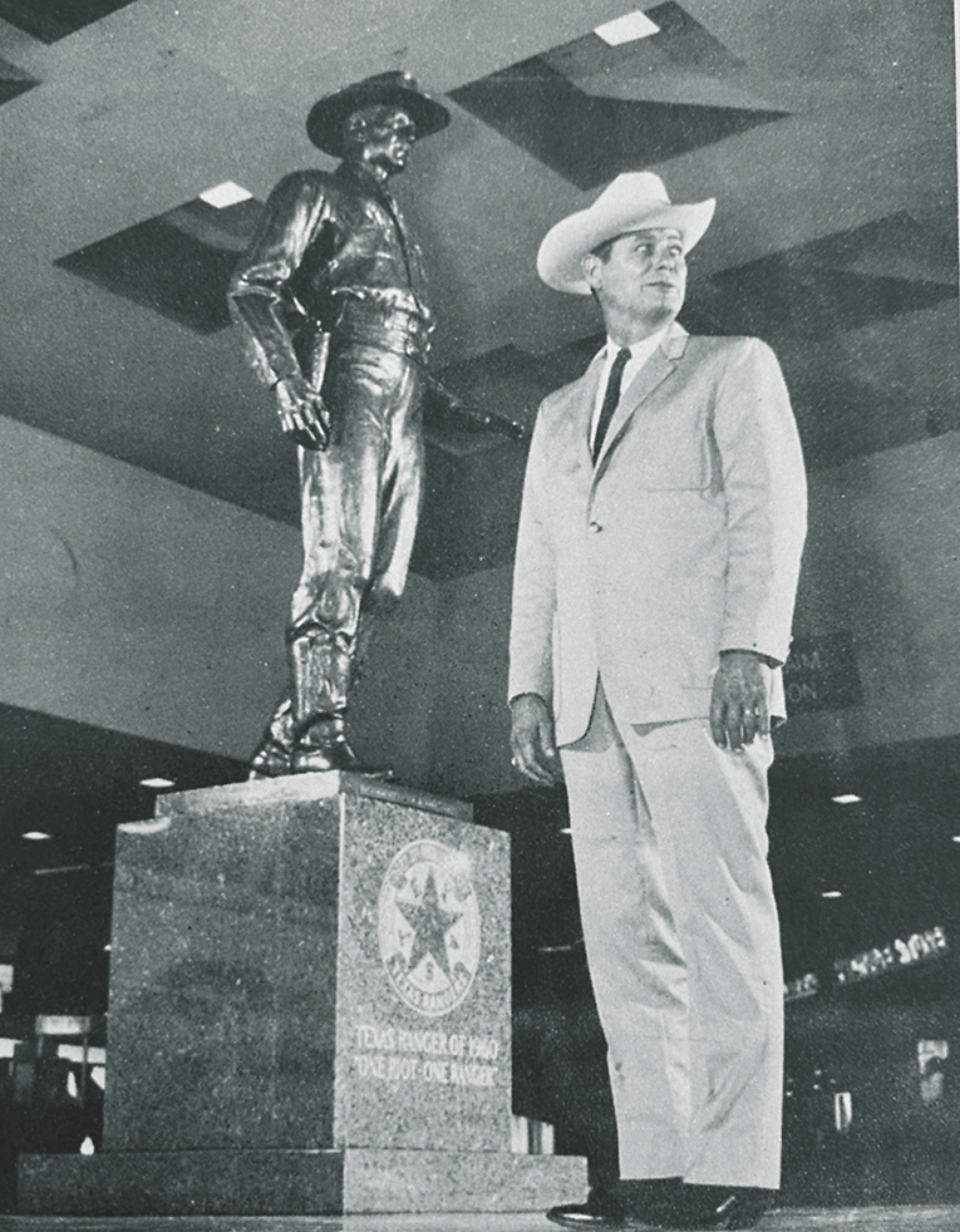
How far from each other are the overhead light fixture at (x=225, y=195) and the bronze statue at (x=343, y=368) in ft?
3.47

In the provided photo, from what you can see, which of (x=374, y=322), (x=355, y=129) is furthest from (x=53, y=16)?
(x=374, y=322)

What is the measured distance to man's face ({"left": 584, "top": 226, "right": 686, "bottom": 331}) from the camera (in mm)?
2262

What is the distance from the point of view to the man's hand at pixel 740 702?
193 centimetres

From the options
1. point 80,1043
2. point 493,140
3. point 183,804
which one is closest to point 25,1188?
point 183,804

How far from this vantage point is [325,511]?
319 cm

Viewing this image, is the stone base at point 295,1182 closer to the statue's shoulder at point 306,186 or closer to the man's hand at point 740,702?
the man's hand at point 740,702

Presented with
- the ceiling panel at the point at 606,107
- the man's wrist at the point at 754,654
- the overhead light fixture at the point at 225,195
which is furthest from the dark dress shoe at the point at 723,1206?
the overhead light fixture at the point at 225,195

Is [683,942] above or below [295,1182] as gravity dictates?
above

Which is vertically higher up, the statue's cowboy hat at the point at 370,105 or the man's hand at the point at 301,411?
the statue's cowboy hat at the point at 370,105

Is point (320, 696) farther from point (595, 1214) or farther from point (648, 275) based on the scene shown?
point (595, 1214)

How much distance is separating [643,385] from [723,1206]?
1120 millimetres

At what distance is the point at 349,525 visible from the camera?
318cm

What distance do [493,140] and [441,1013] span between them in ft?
7.98

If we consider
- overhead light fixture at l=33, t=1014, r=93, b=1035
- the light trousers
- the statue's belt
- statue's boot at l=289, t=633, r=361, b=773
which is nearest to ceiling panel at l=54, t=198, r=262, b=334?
the statue's belt
